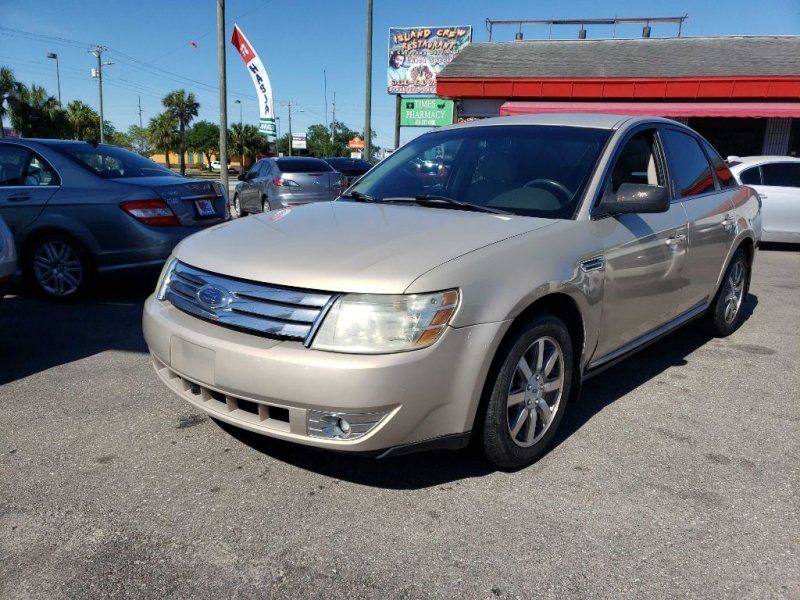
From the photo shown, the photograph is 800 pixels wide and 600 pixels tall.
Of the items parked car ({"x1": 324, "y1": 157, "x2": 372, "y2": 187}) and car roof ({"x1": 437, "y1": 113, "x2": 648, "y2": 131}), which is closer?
car roof ({"x1": 437, "y1": 113, "x2": 648, "y2": 131})

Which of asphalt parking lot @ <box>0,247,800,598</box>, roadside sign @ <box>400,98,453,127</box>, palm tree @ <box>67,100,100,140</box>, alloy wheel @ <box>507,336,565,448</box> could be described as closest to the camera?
asphalt parking lot @ <box>0,247,800,598</box>

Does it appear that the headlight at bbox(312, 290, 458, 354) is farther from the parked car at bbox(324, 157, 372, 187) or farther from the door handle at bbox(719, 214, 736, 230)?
the parked car at bbox(324, 157, 372, 187)

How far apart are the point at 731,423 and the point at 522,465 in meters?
1.39

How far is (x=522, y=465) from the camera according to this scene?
2926mm

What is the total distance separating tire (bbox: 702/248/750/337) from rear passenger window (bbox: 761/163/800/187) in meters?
5.88

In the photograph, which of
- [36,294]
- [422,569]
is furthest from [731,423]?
Result: [36,294]

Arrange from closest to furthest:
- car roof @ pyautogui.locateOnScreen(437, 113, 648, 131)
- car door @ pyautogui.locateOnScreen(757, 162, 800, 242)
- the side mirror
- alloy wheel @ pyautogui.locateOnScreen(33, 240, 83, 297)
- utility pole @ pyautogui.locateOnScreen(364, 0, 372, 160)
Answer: the side mirror < car roof @ pyautogui.locateOnScreen(437, 113, 648, 131) < alloy wheel @ pyautogui.locateOnScreen(33, 240, 83, 297) < car door @ pyautogui.locateOnScreen(757, 162, 800, 242) < utility pole @ pyautogui.locateOnScreen(364, 0, 372, 160)

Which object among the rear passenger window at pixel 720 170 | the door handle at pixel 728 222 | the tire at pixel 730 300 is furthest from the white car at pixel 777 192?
the door handle at pixel 728 222

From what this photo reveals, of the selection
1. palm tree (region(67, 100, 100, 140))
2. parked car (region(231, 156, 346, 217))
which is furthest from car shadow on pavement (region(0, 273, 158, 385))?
palm tree (region(67, 100, 100, 140))

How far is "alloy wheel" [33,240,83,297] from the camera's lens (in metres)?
6.01

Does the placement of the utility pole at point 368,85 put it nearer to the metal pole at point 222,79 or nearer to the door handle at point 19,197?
the metal pole at point 222,79

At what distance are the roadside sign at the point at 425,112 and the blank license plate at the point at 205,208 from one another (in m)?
23.7

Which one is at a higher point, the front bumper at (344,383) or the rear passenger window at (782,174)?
the rear passenger window at (782,174)

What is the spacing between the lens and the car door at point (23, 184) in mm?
5902
